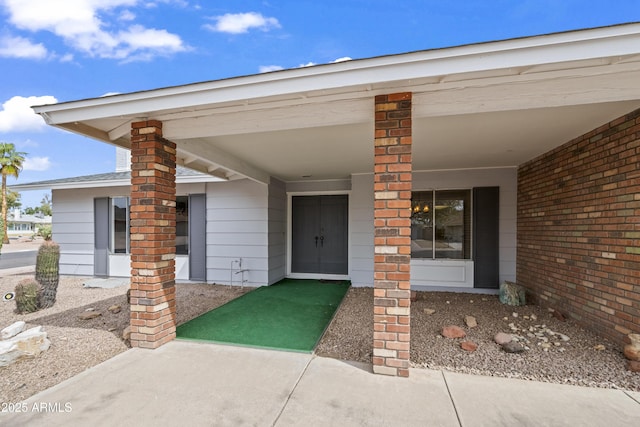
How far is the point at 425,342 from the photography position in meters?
3.19

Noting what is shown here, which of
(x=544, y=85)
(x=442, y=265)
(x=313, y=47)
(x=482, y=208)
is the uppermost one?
(x=313, y=47)

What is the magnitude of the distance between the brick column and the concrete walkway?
42cm

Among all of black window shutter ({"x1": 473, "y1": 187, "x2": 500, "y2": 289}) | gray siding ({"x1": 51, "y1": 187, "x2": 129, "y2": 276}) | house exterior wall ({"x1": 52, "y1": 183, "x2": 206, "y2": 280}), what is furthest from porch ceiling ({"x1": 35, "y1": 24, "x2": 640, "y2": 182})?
gray siding ({"x1": 51, "y1": 187, "x2": 129, "y2": 276})

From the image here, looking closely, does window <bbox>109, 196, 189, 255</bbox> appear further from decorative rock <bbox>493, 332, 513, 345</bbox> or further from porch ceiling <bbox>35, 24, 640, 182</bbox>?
decorative rock <bbox>493, 332, 513, 345</bbox>

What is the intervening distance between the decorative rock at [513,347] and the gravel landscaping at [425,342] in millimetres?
47

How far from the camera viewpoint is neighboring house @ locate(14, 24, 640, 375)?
2.23 m

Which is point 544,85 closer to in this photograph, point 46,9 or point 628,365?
point 628,365

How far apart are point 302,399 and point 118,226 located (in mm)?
7040

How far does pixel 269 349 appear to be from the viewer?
304cm

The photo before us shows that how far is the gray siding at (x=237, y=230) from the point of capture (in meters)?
6.34

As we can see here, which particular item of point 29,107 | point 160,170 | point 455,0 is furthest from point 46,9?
point 455,0

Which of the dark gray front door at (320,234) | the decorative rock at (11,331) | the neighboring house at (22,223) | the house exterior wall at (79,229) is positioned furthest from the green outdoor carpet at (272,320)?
the neighboring house at (22,223)

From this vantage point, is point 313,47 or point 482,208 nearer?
point 482,208

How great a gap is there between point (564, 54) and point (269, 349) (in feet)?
11.3
